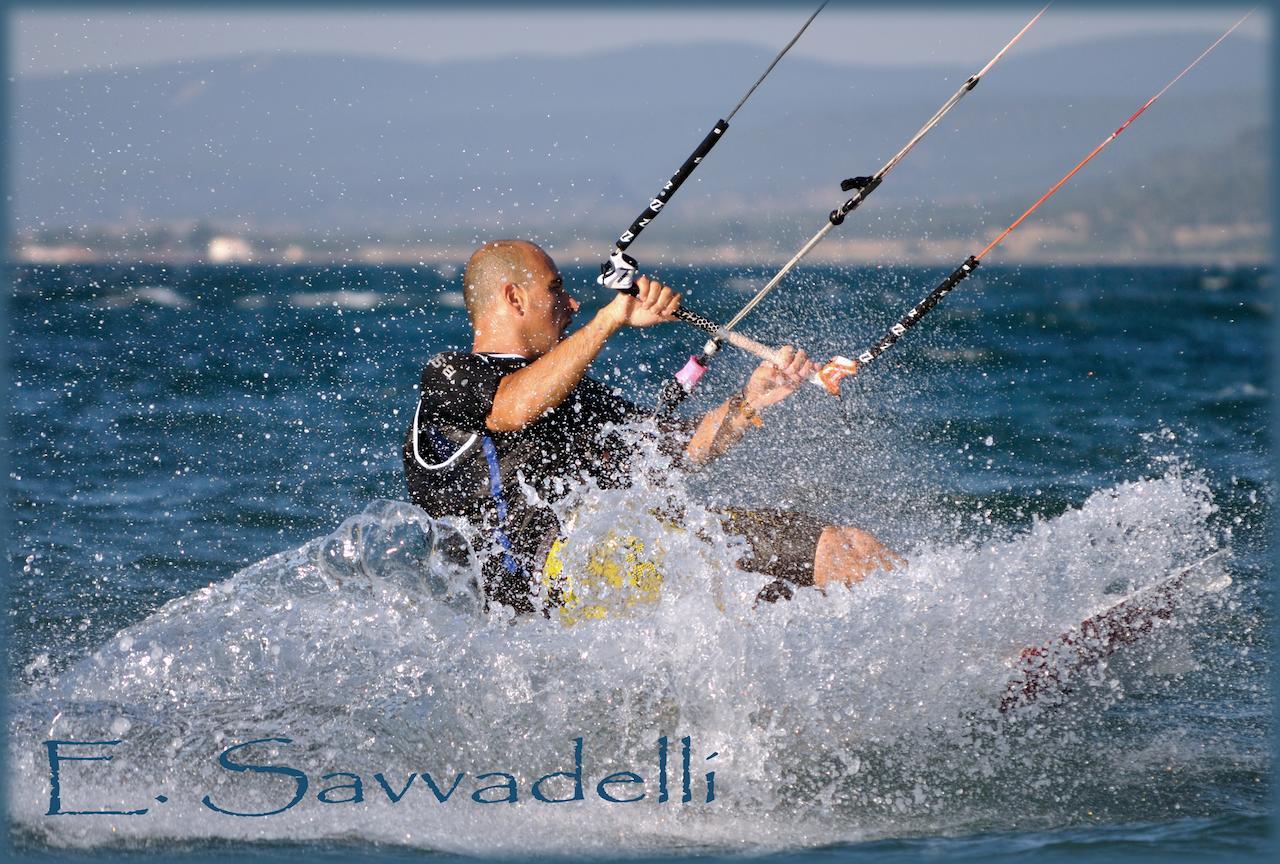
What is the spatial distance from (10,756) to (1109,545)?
15.0ft

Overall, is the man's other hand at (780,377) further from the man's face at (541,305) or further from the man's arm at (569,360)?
the man's face at (541,305)

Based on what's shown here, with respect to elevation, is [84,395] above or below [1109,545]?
Result: above

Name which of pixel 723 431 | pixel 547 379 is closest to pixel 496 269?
pixel 547 379

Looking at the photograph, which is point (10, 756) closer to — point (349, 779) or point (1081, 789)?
point (349, 779)

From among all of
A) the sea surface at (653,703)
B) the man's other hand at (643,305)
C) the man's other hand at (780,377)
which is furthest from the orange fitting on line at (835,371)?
the man's other hand at (643,305)

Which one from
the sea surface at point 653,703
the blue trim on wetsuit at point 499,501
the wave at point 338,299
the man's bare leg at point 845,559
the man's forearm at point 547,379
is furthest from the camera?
the wave at point 338,299

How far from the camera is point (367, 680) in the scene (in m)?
5.53

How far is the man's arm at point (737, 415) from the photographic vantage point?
19.4ft

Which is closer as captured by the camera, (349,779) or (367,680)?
(349,779)

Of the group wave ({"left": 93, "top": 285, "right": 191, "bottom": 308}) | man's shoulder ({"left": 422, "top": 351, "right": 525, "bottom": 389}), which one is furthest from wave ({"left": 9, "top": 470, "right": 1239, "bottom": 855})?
wave ({"left": 93, "top": 285, "right": 191, "bottom": 308})

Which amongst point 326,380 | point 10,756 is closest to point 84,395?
point 326,380

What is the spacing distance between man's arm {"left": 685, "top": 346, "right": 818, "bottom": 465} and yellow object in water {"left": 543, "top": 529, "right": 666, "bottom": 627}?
25.4 inches

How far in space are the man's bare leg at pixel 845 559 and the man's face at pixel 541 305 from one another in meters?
1.37

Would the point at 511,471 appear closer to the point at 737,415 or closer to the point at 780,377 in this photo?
the point at 737,415
